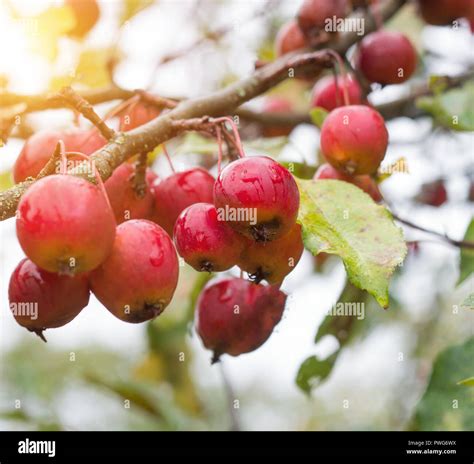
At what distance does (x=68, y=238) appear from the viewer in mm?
836

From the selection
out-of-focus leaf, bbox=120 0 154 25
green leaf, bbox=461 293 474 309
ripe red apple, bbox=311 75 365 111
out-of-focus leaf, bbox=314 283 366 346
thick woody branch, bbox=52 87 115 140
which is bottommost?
out-of-focus leaf, bbox=314 283 366 346

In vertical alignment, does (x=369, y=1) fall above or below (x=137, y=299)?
above

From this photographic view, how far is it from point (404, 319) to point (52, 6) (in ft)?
6.90

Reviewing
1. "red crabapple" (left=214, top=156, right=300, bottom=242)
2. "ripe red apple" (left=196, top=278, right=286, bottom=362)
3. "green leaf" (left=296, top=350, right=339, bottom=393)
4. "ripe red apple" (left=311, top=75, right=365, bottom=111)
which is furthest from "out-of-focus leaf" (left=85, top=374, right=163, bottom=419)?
"red crabapple" (left=214, top=156, right=300, bottom=242)

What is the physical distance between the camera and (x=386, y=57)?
1.80 meters

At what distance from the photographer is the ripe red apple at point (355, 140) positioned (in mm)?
1245

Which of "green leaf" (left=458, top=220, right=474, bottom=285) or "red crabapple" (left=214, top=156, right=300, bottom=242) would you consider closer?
"red crabapple" (left=214, top=156, right=300, bottom=242)

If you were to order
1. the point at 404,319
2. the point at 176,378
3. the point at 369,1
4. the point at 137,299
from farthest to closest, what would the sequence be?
the point at 404,319 < the point at 176,378 < the point at 369,1 < the point at 137,299

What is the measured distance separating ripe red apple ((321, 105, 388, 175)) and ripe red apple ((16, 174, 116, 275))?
1.74ft

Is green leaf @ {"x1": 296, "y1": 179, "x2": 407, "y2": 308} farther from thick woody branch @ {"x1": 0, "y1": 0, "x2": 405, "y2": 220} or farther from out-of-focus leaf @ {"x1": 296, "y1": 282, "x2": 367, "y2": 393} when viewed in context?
out-of-focus leaf @ {"x1": 296, "y1": 282, "x2": 367, "y2": 393}

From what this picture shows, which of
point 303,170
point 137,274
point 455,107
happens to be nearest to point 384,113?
point 455,107

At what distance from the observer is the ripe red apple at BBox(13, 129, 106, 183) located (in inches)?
47.3

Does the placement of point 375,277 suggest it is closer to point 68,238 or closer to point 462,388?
point 68,238
